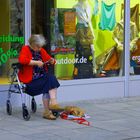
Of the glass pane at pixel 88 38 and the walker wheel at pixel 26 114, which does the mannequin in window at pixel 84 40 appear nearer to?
the glass pane at pixel 88 38

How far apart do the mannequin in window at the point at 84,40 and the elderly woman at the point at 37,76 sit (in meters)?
2.24

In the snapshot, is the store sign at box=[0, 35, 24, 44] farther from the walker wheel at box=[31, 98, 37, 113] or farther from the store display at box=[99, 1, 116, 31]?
the store display at box=[99, 1, 116, 31]

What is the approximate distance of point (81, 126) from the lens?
8.99m

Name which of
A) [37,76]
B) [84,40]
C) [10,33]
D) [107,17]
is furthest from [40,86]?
[107,17]

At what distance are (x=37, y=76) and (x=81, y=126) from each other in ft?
3.75

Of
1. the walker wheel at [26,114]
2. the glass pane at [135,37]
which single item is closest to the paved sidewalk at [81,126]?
the walker wheel at [26,114]

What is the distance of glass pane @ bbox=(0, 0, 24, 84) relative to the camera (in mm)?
10453

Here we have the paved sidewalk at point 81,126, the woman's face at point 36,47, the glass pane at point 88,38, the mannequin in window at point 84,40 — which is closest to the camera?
the paved sidewalk at point 81,126

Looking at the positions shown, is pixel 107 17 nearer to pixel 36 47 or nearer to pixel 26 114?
pixel 36 47

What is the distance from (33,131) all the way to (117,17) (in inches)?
180

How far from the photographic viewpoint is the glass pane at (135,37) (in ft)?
40.6

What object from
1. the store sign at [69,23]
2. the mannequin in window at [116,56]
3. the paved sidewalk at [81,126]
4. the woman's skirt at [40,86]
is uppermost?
the store sign at [69,23]

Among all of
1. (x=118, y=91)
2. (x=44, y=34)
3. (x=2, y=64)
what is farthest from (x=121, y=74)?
(x=2, y=64)

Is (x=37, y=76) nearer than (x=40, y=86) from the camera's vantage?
No
